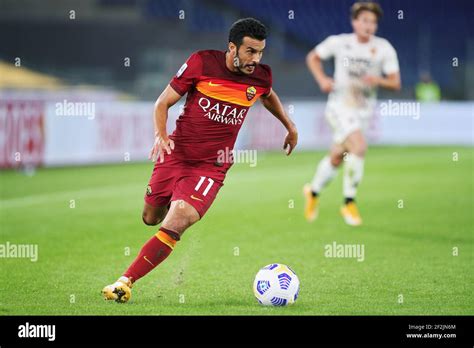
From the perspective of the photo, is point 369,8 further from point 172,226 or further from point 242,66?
point 172,226

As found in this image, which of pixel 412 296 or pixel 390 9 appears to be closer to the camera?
pixel 412 296

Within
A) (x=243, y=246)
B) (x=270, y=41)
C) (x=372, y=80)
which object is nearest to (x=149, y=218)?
(x=243, y=246)

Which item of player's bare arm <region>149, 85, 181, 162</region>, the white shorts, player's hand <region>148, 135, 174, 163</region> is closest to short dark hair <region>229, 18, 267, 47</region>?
player's bare arm <region>149, 85, 181, 162</region>

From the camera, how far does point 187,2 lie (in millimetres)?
32469

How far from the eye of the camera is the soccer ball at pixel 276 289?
260 inches

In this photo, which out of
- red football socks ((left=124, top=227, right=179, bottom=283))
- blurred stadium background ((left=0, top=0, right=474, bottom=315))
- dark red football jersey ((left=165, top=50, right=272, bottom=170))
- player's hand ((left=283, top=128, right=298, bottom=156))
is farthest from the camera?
player's hand ((left=283, top=128, right=298, bottom=156))

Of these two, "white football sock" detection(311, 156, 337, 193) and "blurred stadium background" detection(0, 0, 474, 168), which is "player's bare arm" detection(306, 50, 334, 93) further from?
"blurred stadium background" detection(0, 0, 474, 168)

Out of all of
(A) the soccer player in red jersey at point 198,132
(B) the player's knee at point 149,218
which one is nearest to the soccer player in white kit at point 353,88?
(A) the soccer player in red jersey at point 198,132

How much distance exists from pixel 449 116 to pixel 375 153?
5694 millimetres

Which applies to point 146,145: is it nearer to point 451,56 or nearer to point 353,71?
point 353,71

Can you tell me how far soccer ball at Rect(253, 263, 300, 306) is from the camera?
6.60 m

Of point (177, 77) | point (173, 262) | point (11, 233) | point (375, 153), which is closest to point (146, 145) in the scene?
point (375, 153)

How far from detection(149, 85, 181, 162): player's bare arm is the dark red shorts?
36 cm
